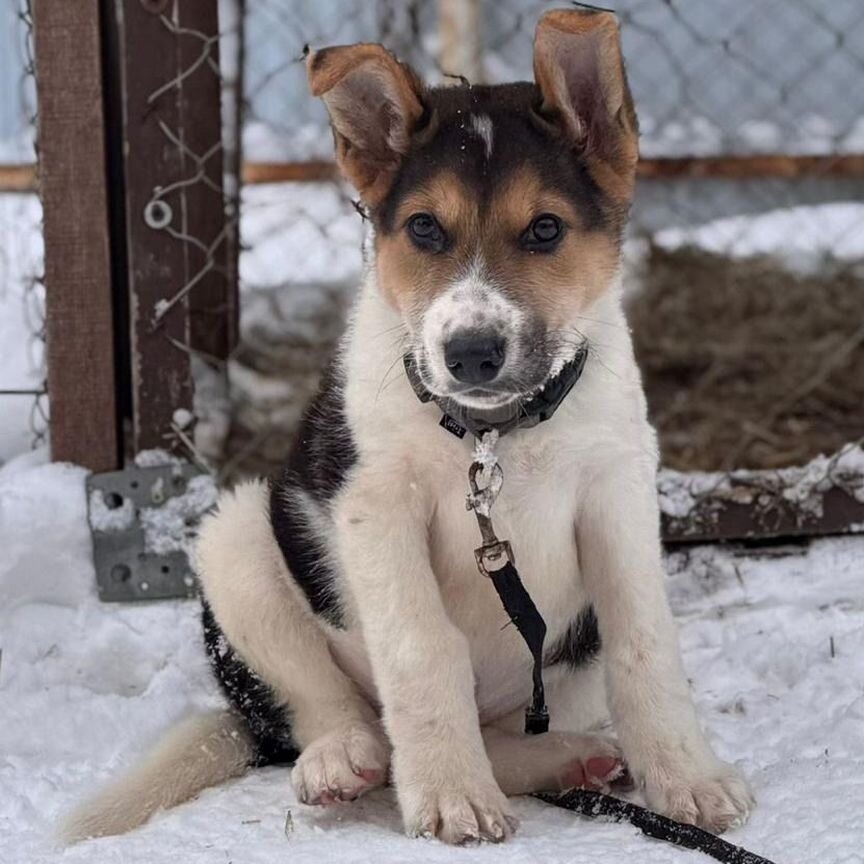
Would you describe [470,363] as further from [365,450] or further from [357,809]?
[357,809]

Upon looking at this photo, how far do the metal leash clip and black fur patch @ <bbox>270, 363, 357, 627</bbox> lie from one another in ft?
0.96

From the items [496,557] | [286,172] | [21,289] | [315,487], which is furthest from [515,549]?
[286,172]

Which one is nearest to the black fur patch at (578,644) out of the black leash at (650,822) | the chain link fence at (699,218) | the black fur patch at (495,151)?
the black leash at (650,822)

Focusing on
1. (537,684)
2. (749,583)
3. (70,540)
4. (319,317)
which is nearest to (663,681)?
(537,684)

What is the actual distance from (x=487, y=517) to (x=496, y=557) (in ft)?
0.28

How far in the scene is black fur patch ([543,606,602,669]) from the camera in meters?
3.43

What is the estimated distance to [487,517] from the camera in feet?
10.2

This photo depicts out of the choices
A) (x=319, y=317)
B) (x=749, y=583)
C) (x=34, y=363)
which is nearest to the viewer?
(x=749, y=583)

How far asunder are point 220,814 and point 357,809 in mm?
298

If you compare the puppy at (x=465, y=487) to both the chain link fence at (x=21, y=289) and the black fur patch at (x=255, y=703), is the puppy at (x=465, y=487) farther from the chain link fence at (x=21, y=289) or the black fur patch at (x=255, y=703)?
the chain link fence at (x=21, y=289)

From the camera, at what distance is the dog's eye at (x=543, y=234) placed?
10.2 ft

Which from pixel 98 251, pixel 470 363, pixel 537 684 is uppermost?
pixel 98 251

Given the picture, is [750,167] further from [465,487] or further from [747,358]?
[465,487]

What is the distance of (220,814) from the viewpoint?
3.13 metres
